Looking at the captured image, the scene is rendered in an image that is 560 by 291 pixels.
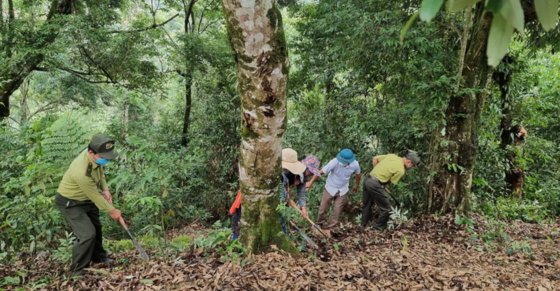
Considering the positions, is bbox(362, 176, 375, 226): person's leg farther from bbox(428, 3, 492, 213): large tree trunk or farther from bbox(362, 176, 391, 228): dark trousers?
bbox(428, 3, 492, 213): large tree trunk

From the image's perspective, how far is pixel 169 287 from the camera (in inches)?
118

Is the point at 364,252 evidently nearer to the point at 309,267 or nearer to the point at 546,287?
the point at 309,267

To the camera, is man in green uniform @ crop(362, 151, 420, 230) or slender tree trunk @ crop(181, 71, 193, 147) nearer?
man in green uniform @ crop(362, 151, 420, 230)

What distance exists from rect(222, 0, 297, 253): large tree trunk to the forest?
2 cm

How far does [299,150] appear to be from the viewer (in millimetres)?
8477

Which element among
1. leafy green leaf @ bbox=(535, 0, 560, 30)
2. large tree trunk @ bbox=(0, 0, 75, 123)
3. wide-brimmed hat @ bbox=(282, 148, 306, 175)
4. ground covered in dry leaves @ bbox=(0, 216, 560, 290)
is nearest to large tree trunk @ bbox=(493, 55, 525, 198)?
ground covered in dry leaves @ bbox=(0, 216, 560, 290)

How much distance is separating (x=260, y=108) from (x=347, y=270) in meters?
1.92

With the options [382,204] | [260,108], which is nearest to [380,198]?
[382,204]

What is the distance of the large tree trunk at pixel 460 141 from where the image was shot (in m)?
5.35

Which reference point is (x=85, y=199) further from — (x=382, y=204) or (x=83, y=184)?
(x=382, y=204)

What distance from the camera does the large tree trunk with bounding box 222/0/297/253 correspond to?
112 inches

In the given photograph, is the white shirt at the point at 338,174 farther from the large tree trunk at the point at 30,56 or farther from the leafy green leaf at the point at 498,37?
the large tree trunk at the point at 30,56

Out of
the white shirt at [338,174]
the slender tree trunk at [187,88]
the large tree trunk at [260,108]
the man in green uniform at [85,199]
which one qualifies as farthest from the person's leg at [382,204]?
the slender tree trunk at [187,88]

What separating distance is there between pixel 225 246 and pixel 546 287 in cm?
336
